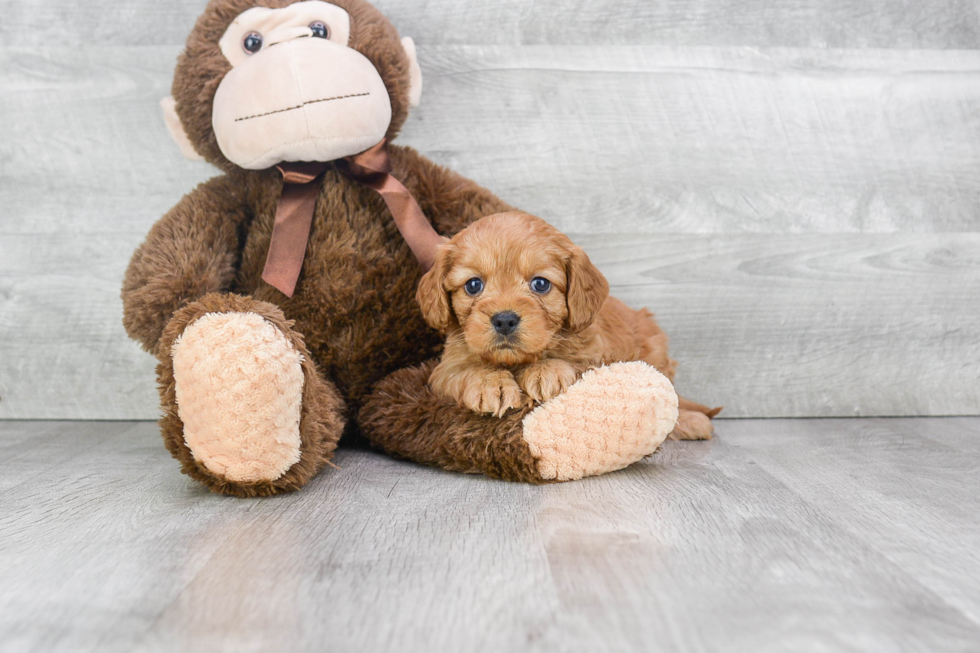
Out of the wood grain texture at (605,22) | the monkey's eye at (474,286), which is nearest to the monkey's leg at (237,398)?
the monkey's eye at (474,286)

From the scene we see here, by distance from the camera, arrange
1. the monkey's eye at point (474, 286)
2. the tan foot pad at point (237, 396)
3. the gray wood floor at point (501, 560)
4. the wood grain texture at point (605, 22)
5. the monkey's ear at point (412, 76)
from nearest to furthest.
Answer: the gray wood floor at point (501, 560) < the tan foot pad at point (237, 396) < the monkey's eye at point (474, 286) < the monkey's ear at point (412, 76) < the wood grain texture at point (605, 22)

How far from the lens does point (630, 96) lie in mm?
1490

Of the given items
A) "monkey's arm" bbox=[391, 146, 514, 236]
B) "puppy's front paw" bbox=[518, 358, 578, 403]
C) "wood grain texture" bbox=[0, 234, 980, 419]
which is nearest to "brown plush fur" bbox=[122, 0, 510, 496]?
"monkey's arm" bbox=[391, 146, 514, 236]

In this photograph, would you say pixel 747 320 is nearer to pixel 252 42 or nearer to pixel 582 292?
pixel 582 292

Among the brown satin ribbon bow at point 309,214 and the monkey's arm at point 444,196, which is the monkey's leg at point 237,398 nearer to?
the brown satin ribbon bow at point 309,214

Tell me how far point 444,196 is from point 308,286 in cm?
27

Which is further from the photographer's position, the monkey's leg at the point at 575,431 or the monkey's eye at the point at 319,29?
the monkey's eye at the point at 319,29

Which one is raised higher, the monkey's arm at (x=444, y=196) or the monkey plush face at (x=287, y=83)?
the monkey plush face at (x=287, y=83)

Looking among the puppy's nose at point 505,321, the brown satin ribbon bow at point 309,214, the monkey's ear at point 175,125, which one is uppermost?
the monkey's ear at point 175,125

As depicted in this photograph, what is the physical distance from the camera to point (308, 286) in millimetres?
1189

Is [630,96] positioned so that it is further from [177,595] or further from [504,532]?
[177,595]

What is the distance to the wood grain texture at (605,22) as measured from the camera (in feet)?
4.80

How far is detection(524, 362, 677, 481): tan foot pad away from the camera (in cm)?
99

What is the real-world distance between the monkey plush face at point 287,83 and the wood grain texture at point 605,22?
0.93ft
